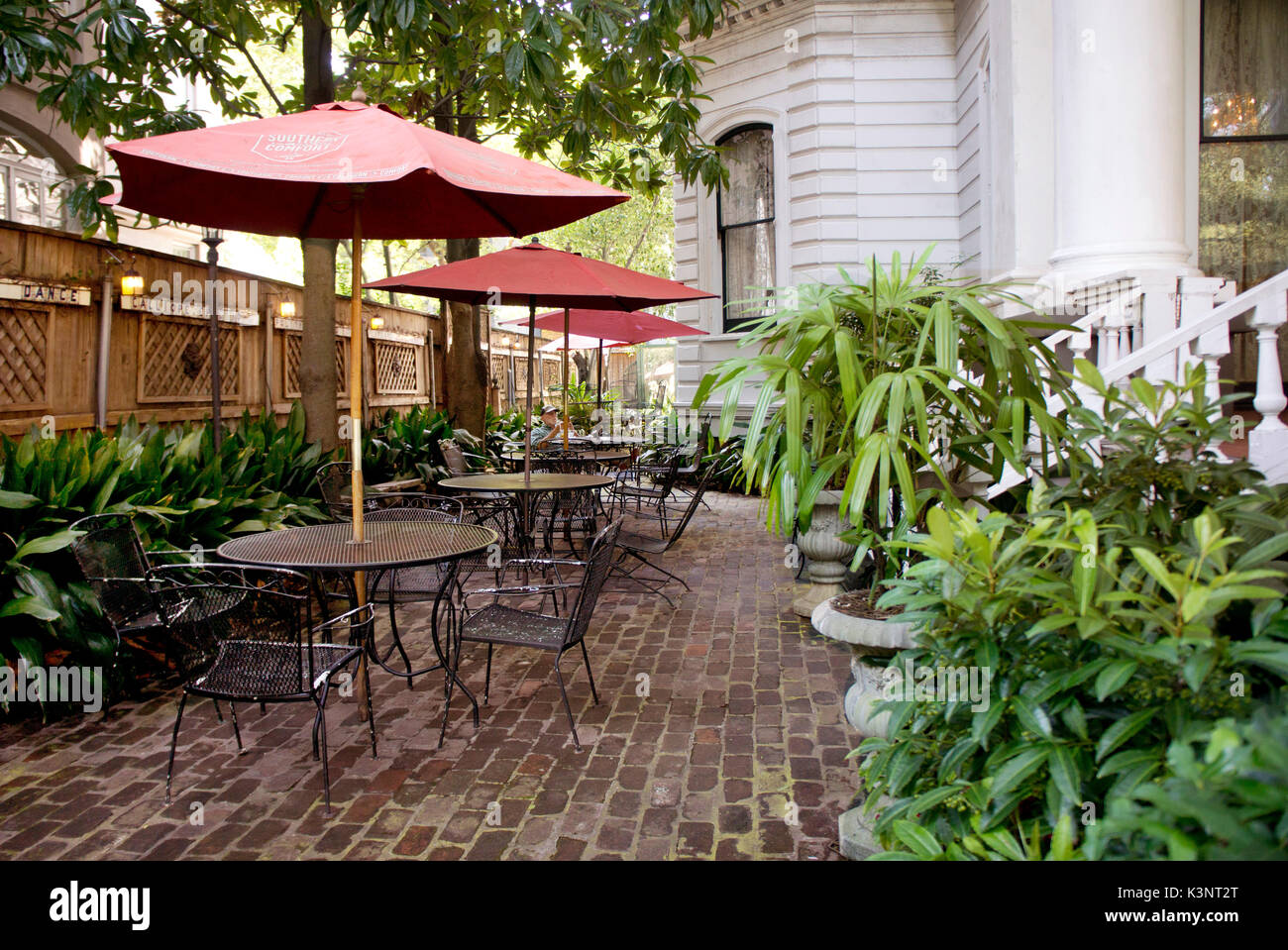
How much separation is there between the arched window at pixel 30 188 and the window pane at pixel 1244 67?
13728 mm

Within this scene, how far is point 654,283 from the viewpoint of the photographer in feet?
23.2

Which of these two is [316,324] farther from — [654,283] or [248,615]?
[248,615]

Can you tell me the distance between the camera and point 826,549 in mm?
6336

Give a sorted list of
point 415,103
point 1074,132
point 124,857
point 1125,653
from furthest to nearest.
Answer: point 415,103 < point 1074,132 < point 124,857 < point 1125,653

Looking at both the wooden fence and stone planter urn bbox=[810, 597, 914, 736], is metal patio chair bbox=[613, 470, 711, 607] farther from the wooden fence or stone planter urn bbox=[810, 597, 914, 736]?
the wooden fence

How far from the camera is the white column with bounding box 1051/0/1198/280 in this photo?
544 centimetres

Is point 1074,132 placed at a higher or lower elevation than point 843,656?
higher

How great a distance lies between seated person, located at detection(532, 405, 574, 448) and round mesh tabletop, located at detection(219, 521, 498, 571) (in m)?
5.08

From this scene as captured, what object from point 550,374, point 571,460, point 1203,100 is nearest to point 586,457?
point 571,460

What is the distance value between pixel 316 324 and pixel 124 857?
5582 mm

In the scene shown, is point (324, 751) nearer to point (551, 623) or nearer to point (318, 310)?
point (551, 623)

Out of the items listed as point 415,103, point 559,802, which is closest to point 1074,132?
point 559,802

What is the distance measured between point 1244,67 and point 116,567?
9007 millimetres
